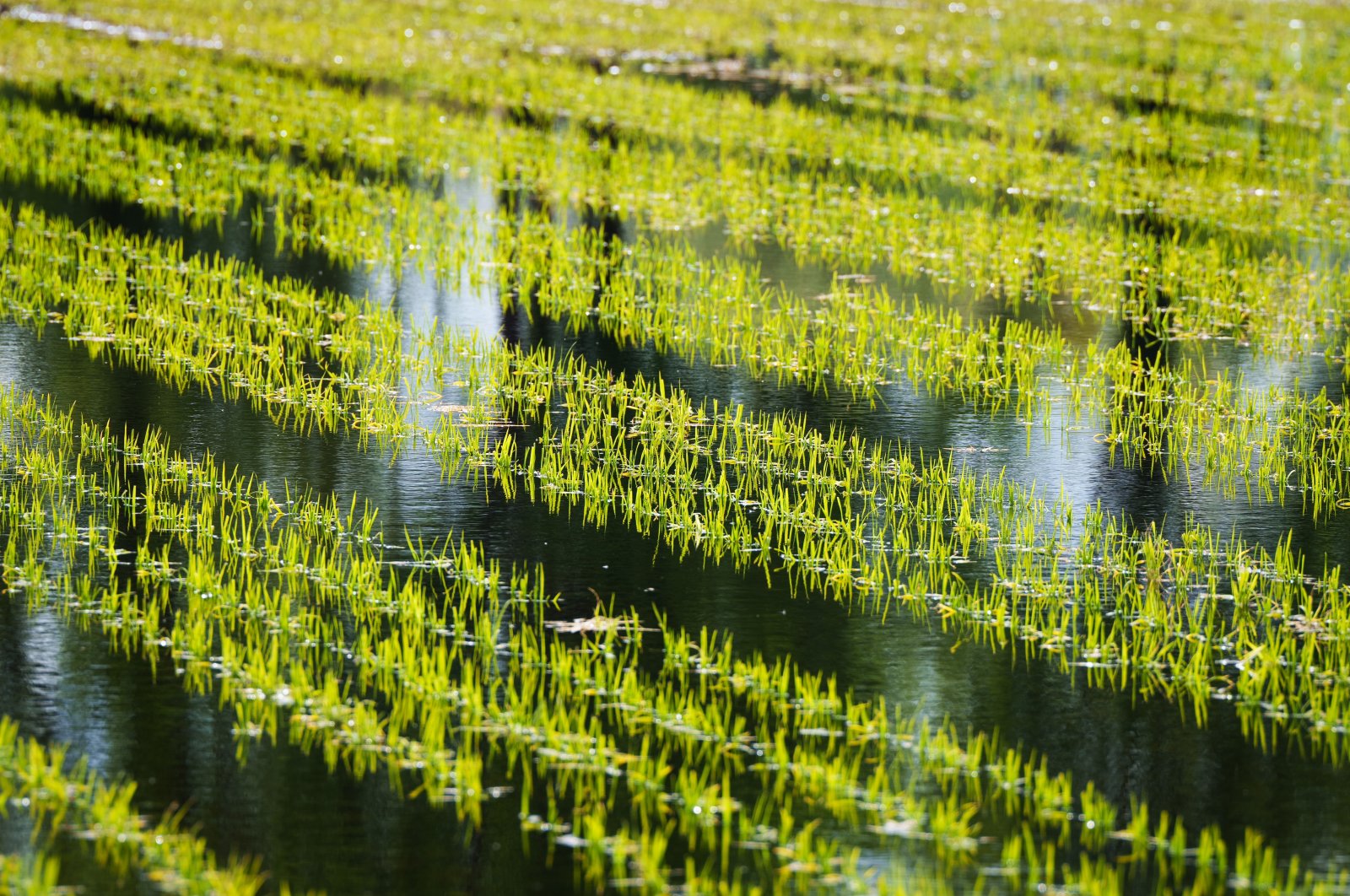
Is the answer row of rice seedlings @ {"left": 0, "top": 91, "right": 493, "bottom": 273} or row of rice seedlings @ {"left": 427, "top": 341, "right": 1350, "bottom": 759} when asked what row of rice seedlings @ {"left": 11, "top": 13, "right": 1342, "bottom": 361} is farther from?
row of rice seedlings @ {"left": 427, "top": 341, "right": 1350, "bottom": 759}

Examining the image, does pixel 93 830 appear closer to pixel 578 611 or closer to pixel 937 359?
pixel 578 611

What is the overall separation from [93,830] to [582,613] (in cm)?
158

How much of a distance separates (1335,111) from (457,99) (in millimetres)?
6635

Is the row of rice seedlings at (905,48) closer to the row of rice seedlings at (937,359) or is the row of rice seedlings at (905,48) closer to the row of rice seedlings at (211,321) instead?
the row of rice seedlings at (937,359)

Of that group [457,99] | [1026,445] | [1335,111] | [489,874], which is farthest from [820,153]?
[489,874]

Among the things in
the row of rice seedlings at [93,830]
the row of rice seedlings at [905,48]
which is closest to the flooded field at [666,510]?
the row of rice seedlings at [93,830]

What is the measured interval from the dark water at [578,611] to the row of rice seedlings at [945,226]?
7.53ft

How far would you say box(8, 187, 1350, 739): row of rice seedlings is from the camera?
535 centimetres

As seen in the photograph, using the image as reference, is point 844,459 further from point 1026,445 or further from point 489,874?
point 489,874

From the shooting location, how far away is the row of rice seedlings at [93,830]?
11.5 feet

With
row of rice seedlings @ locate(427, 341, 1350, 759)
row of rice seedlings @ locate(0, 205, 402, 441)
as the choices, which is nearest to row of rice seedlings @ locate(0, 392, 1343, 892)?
row of rice seedlings @ locate(427, 341, 1350, 759)

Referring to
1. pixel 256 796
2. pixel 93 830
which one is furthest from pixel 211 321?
pixel 93 830

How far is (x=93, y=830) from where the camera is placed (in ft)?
12.2

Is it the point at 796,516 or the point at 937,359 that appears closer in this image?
the point at 796,516
